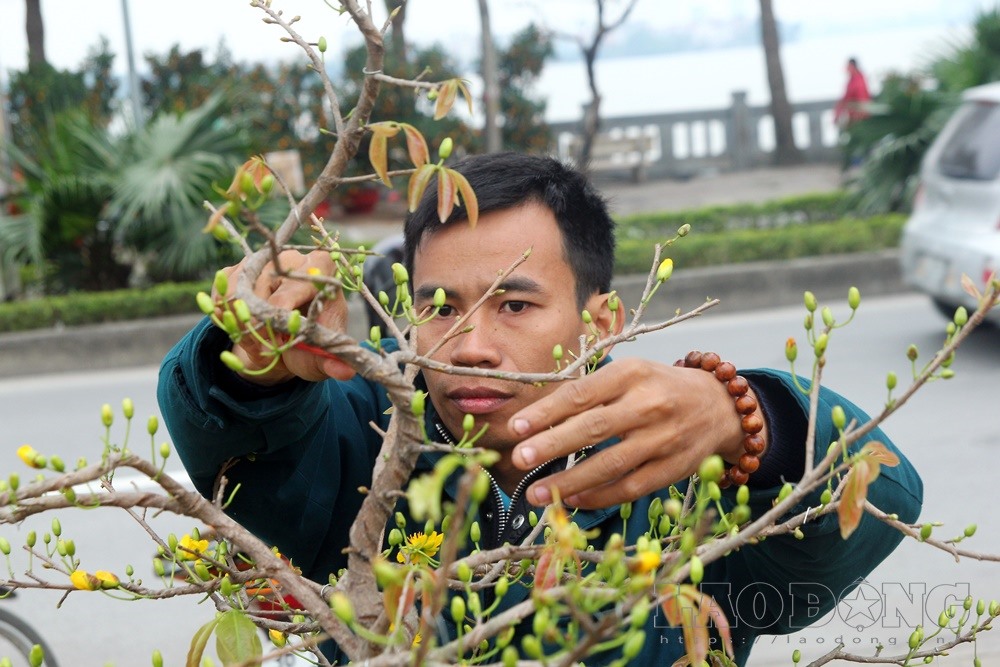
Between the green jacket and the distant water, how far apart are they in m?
10.5

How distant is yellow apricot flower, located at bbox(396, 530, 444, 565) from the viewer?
1338 millimetres

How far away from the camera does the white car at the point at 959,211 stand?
6.82 meters

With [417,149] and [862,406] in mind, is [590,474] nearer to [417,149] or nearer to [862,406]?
[417,149]

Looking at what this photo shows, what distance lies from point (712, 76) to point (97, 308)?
3432 centimetres

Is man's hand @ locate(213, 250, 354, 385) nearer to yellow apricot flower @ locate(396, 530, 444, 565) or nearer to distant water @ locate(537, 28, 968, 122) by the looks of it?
yellow apricot flower @ locate(396, 530, 444, 565)

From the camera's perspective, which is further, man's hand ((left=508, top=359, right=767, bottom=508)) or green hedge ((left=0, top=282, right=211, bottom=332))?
green hedge ((left=0, top=282, right=211, bottom=332))

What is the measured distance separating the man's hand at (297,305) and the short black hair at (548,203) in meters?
0.57

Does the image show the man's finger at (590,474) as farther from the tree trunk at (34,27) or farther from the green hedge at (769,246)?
the tree trunk at (34,27)

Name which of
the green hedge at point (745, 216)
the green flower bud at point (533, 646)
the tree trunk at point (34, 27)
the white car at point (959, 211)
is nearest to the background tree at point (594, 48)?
the green hedge at point (745, 216)

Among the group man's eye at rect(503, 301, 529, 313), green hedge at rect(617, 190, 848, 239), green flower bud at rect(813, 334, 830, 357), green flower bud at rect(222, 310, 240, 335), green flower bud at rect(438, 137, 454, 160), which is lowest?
green hedge at rect(617, 190, 848, 239)

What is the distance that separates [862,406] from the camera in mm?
6145

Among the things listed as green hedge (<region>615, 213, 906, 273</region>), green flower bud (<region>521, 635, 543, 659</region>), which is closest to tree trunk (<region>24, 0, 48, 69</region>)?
green hedge (<region>615, 213, 906, 273</region>)

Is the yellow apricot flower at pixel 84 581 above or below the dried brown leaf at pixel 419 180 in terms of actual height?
below

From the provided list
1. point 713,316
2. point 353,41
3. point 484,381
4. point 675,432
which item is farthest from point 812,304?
point 353,41
